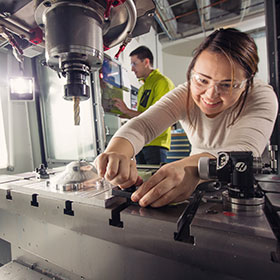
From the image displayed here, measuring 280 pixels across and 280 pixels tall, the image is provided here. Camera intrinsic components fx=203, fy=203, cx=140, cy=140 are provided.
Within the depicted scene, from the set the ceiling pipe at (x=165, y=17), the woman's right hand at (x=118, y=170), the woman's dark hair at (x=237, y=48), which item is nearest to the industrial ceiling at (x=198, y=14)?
the ceiling pipe at (x=165, y=17)

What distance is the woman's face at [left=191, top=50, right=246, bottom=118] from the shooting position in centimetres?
69

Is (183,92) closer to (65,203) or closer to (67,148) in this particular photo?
(65,203)

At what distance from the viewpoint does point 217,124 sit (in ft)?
2.91

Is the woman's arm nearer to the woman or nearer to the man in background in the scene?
the woman

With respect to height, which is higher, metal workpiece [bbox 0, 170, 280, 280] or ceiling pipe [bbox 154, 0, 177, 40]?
ceiling pipe [bbox 154, 0, 177, 40]

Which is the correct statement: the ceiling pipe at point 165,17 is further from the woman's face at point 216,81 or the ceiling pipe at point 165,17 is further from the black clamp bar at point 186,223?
the black clamp bar at point 186,223

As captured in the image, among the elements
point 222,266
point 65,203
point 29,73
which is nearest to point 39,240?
point 65,203

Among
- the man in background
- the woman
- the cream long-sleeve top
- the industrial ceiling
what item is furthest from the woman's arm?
the industrial ceiling

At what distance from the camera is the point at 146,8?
0.60m

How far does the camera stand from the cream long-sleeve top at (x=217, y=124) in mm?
665

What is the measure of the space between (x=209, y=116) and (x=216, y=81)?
0.23m

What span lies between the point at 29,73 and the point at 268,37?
1.78 metres

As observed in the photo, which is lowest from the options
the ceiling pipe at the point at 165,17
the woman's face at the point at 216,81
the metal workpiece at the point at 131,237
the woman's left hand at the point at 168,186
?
the metal workpiece at the point at 131,237

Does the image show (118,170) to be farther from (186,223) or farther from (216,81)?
(216,81)
